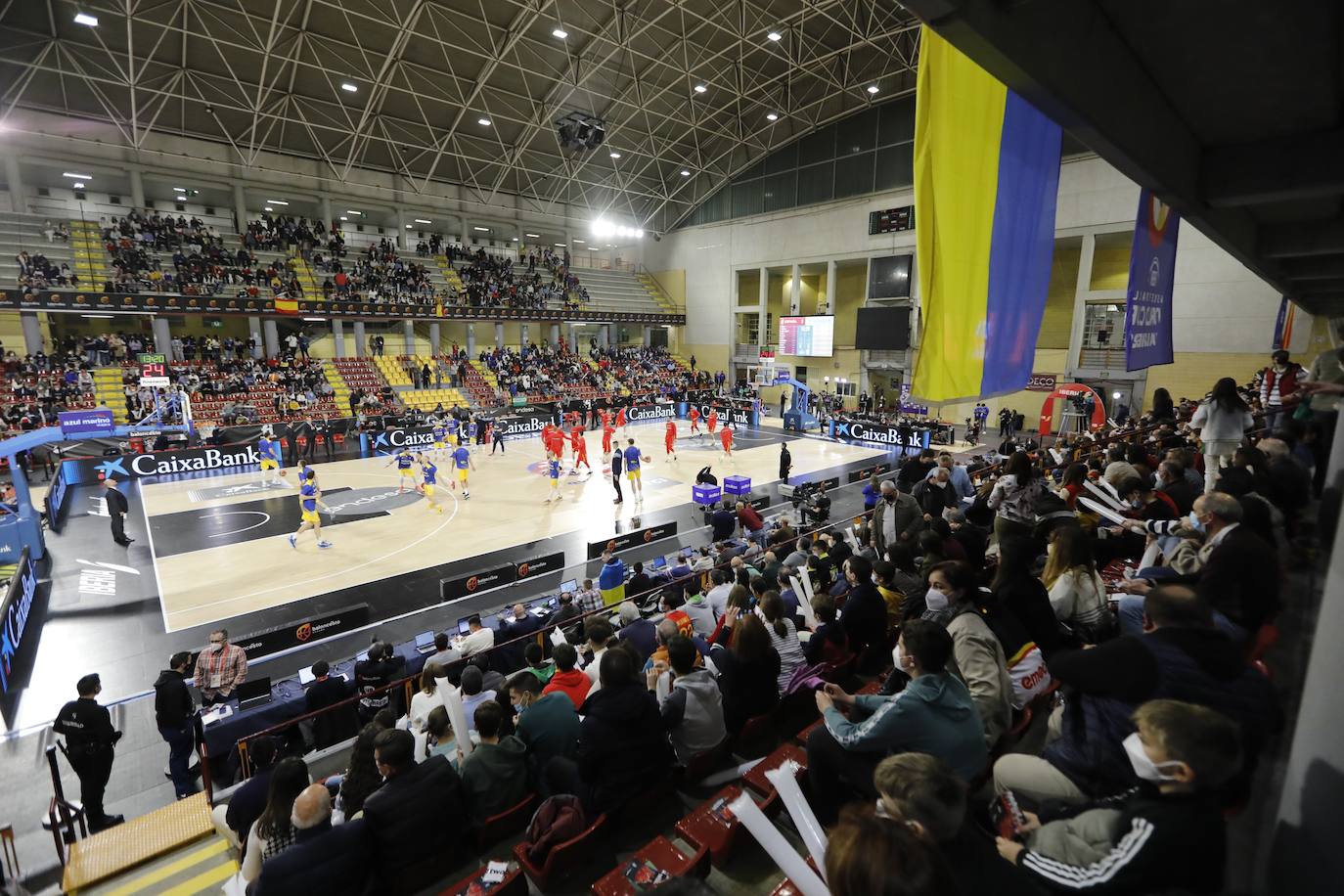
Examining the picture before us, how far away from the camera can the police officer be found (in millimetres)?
5789

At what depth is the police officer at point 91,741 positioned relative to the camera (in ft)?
19.0

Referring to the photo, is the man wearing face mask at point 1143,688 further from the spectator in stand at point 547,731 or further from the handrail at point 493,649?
the handrail at point 493,649

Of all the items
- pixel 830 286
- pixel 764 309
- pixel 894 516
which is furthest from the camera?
pixel 764 309

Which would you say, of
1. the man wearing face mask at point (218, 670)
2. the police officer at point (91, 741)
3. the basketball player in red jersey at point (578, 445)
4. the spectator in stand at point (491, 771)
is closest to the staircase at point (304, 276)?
the basketball player in red jersey at point (578, 445)

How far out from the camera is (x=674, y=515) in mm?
16094

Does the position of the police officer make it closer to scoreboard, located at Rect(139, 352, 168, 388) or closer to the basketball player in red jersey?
the basketball player in red jersey

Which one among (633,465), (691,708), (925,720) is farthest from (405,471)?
(925,720)

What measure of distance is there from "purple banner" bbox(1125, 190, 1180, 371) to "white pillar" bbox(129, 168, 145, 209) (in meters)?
40.5

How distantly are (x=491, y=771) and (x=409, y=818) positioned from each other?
0.54 metres

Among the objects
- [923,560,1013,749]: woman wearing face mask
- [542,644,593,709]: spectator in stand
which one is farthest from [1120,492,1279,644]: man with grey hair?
[542,644,593,709]: spectator in stand

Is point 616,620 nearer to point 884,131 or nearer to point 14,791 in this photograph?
point 14,791

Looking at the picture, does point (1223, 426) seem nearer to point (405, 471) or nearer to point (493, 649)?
point (493, 649)

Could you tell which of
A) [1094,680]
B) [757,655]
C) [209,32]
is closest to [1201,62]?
[1094,680]

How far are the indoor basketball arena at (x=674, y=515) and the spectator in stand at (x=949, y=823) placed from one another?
0.01 meters
